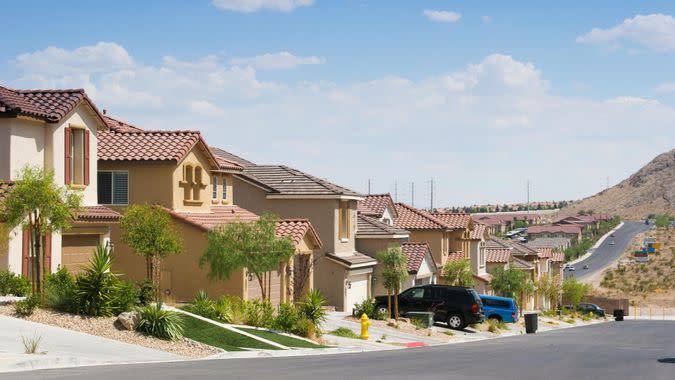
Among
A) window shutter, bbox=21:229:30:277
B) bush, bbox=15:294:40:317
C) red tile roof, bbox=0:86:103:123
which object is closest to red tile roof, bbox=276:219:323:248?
red tile roof, bbox=0:86:103:123

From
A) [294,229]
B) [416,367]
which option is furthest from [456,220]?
[416,367]

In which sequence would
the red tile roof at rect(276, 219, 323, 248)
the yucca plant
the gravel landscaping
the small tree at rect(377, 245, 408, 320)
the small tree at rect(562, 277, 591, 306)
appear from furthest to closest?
1. the small tree at rect(562, 277, 591, 306)
2. the small tree at rect(377, 245, 408, 320)
3. the red tile roof at rect(276, 219, 323, 248)
4. the yucca plant
5. the gravel landscaping

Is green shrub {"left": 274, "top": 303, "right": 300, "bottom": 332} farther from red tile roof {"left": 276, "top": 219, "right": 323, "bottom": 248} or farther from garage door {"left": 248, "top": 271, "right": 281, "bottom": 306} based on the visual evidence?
red tile roof {"left": 276, "top": 219, "right": 323, "bottom": 248}

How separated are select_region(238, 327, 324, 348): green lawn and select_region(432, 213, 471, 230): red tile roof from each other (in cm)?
4110

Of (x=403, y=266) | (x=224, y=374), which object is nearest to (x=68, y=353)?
(x=224, y=374)

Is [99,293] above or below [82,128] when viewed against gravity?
below

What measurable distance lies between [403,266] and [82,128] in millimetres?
17011

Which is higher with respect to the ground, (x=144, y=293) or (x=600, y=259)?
(x=144, y=293)

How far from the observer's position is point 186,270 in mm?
36125

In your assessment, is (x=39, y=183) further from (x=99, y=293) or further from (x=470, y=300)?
(x=470, y=300)

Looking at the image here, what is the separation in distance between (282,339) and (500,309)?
2503 cm

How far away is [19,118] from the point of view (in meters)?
29.7

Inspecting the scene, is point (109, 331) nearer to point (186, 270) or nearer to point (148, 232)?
point (148, 232)

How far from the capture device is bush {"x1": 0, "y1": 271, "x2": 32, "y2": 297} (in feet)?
91.6
